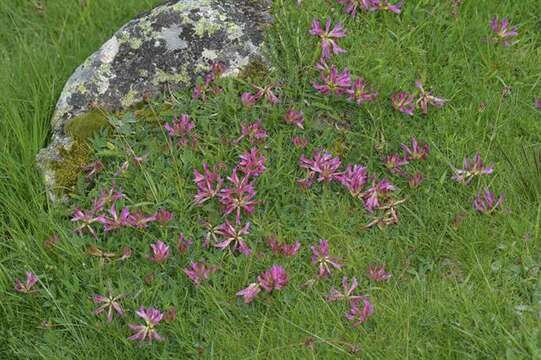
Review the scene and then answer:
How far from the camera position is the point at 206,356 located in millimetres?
3506

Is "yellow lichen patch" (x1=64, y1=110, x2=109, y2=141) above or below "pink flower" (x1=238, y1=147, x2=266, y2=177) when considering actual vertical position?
above

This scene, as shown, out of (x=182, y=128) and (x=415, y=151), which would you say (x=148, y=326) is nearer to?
(x=182, y=128)

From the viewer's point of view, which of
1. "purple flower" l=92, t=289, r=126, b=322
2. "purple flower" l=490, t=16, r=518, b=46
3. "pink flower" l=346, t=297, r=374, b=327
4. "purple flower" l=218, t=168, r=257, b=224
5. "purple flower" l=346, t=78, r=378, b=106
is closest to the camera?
"pink flower" l=346, t=297, r=374, b=327

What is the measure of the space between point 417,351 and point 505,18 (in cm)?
237

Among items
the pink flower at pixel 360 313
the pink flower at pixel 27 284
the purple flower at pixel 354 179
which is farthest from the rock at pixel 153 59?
the pink flower at pixel 360 313

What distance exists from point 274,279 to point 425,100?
1.53m

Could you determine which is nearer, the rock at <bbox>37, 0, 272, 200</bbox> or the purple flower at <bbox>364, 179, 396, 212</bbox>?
the purple flower at <bbox>364, 179, 396, 212</bbox>

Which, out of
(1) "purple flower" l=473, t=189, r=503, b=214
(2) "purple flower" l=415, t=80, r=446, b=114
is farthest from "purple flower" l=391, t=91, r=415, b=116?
(1) "purple flower" l=473, t=189, r=503, b=214

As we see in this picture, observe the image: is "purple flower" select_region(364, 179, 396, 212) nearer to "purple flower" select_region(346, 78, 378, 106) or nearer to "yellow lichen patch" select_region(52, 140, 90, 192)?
"purple flower" select_region(346, 78, 378, 106)

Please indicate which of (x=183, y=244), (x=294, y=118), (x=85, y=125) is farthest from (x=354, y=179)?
(x=85, y=125)

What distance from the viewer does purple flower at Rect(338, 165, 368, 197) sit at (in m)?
4.05

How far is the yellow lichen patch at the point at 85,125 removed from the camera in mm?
4402

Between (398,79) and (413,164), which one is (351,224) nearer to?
(413,164)

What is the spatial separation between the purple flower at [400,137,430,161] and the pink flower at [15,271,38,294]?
217cm
